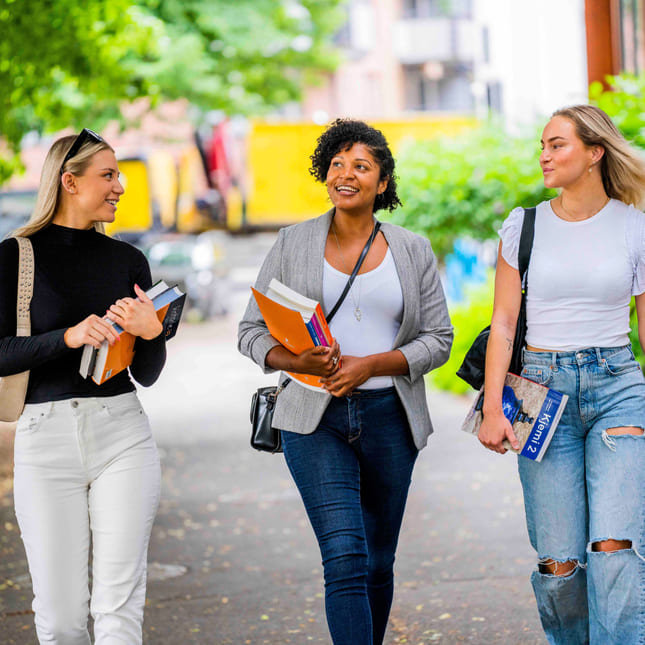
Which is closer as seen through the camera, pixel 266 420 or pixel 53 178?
pixel 53 178

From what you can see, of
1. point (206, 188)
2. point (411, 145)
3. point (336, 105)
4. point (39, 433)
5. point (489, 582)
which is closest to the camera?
point (39, 433)

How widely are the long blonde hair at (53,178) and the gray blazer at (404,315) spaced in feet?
2.50

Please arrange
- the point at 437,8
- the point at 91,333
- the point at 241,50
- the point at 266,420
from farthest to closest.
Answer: the point at 437,8
the point at 241,50
the point at 266,420
the point at 91,333

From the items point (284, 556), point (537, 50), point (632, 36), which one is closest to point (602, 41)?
point (632, 36)

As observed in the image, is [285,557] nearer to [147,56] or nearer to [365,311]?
[365,311]

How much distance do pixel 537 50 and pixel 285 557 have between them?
21796 mm

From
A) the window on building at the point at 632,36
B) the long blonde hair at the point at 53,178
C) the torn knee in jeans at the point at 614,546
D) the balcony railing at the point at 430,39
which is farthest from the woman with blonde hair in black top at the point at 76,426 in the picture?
the balcony railing at the point at 430,39

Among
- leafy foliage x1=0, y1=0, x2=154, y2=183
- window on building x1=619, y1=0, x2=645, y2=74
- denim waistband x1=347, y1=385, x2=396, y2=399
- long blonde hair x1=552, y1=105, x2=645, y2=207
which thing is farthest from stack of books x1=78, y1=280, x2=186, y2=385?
window on building x1=619, y1=0, x2=645, y2=74

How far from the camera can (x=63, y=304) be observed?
3.81 meters

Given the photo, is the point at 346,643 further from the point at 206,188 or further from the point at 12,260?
the point at 206,188

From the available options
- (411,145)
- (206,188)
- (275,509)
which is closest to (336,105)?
(206,188)

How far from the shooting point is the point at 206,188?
106 feet

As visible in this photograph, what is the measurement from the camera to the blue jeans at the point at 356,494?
3.82 metres

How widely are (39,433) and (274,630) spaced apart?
2.12 metres
